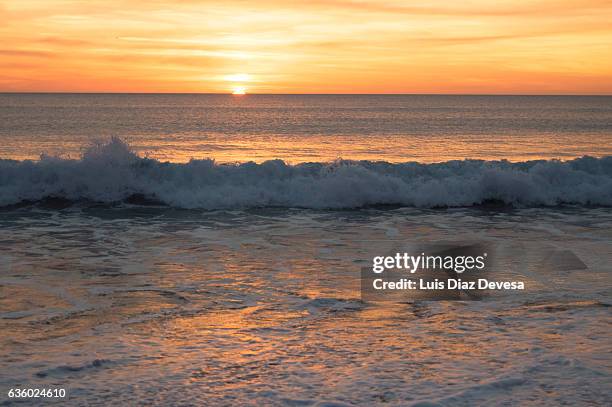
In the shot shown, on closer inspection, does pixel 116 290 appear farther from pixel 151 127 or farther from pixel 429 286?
pixel 151 127

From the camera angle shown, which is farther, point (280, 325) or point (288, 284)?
point (288, 284)

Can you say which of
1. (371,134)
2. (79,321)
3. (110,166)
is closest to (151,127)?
(371,134)

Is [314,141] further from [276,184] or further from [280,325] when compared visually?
[280,325]

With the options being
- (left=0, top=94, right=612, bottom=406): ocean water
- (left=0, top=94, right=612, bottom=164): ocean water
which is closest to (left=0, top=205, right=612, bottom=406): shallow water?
(left=0, top=94, right=612, bottom=406): ocean water

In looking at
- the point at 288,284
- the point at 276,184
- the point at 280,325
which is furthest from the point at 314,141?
the point at 280,325

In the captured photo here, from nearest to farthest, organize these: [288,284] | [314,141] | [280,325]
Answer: [280,325] < [288,284] < [314,141]

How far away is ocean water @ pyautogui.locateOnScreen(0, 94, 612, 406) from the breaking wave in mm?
59

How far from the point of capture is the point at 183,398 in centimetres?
532

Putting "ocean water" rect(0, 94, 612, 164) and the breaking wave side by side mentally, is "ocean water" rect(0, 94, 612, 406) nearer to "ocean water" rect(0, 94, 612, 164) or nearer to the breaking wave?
the breaking wave

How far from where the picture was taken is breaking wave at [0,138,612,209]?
56.3 ft

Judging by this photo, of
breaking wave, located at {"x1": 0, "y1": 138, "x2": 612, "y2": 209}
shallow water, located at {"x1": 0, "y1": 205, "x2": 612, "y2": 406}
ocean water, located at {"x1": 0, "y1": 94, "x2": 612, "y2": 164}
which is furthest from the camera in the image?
ocean water, located at {"x1": 0, "y1": 94, "x2": 612, "y2": 164}

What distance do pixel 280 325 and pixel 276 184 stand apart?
11.1 meters

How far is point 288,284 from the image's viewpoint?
908 cm

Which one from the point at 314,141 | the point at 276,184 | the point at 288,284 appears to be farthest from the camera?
the point at 314,141
